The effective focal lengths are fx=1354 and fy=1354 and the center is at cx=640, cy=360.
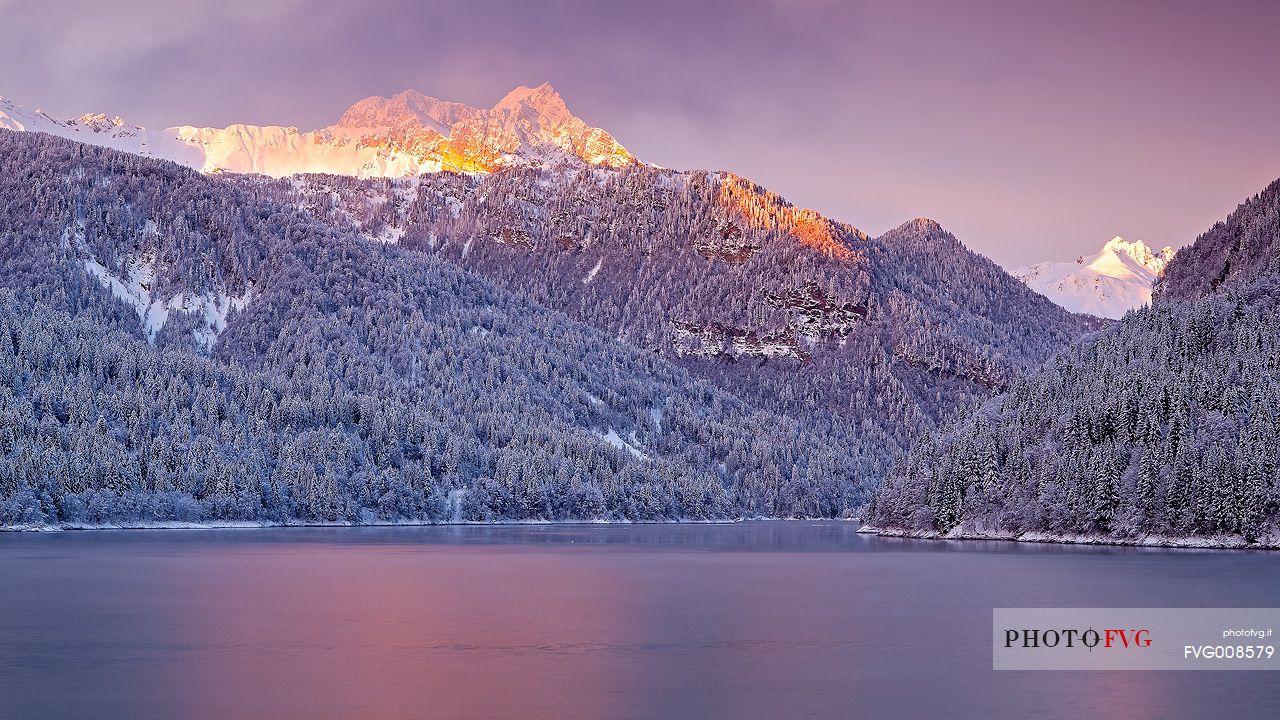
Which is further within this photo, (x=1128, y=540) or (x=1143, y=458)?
(x=1128, y=540)

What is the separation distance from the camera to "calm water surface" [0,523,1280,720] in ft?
159

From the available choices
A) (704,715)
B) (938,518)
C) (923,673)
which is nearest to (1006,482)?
(938,518)

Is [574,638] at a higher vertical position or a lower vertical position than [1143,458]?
lower

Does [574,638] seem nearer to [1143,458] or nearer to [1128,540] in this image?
[1143,458]

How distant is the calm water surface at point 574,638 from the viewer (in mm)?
48500

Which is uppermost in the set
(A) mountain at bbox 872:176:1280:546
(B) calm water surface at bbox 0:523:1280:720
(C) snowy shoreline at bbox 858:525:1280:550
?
(A) mountain at bbox 872:176:1280:546

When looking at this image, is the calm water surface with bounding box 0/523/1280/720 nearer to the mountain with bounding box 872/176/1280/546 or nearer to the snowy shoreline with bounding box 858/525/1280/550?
the snowy shoreline with bounding box 858/525/1280/550

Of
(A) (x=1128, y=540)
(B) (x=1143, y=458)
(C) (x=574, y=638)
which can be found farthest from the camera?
(A) (x=1128, y=540)

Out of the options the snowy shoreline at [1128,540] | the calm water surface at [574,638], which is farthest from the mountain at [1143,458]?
the calm water surface at [574,638]

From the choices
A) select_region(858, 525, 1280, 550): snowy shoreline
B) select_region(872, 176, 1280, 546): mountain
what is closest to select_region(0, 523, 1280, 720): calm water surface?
select_region(858, 525, 1280, 550): snowy shoreline

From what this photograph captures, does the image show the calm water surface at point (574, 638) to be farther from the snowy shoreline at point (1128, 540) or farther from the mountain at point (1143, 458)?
the mountain at point (1143, 458)

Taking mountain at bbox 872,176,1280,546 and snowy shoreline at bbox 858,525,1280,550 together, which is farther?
mountain at bbox 872,176,1280,546

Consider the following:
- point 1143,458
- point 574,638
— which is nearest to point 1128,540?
point 1143,458

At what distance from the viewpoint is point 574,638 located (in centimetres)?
6781
